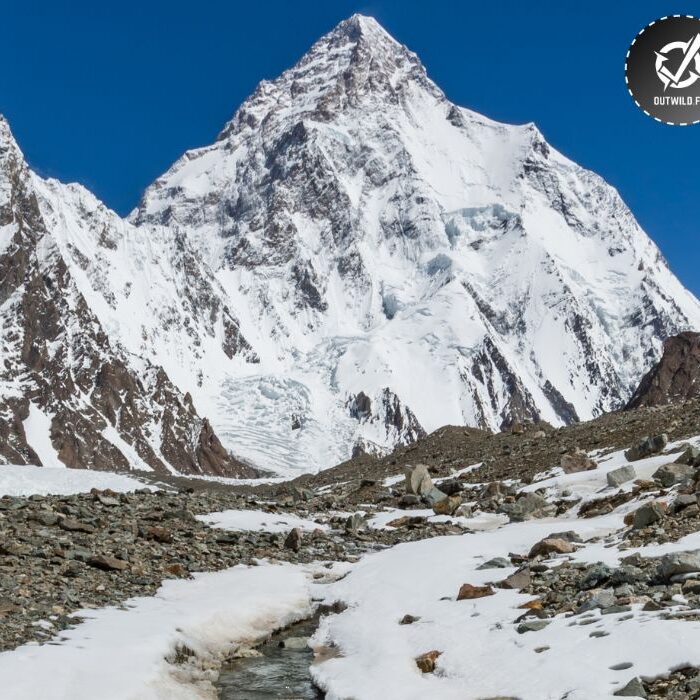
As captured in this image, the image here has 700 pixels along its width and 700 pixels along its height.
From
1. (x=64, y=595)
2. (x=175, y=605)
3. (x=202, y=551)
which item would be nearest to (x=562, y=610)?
(x=175, y=605)

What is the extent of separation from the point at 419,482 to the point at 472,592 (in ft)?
61.8

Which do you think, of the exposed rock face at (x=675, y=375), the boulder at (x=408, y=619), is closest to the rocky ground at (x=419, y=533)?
the boulder at (x=408, y=619)

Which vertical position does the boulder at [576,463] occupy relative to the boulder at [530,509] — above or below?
above

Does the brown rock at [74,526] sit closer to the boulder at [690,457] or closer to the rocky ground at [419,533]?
the rocky ground at [419,533]

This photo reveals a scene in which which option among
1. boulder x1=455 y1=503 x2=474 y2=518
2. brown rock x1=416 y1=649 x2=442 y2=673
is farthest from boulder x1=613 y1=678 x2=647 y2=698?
boulder x1=455 y1=503 x2=474 y2=518

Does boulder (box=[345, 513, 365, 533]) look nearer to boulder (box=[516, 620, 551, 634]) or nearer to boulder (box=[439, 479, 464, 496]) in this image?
boulder (box=[439, 479, 464, 496])

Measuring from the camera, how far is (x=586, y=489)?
94.1ft

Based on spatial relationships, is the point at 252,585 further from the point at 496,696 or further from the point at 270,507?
the point at 270,507

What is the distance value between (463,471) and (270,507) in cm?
1089

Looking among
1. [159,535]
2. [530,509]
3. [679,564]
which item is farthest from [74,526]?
[679,564]

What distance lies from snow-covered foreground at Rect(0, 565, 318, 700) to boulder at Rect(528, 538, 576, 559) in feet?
17.6

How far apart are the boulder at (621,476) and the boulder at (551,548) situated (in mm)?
7654

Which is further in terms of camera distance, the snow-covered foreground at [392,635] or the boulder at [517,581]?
the boulder at [517,581]

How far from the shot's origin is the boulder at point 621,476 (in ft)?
89.1
